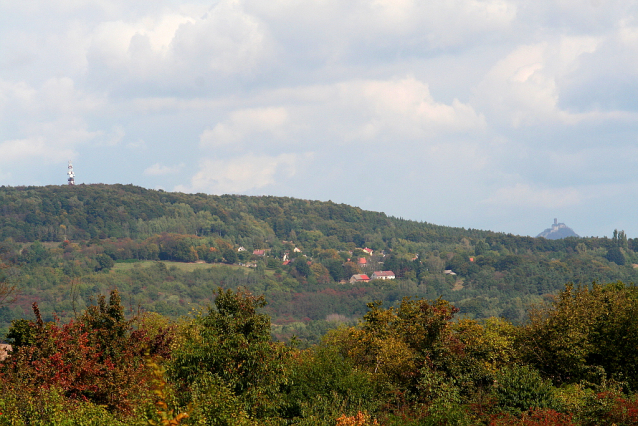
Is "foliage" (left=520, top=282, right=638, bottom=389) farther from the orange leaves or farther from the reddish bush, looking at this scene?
the reddish bush

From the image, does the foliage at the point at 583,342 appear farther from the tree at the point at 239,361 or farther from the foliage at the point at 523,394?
the tree at the point at 239,361

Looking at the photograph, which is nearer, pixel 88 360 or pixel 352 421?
pixel 352 421

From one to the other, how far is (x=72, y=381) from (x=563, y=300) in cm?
3313

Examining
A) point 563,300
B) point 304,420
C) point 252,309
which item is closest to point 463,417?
point 304,420

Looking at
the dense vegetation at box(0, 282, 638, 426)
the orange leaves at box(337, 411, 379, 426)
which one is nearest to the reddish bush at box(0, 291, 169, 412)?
the dense vegetation at box(0, 282, 638, 426)

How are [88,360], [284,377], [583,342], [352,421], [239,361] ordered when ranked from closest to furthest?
[352,421] < [239,361] < [284,377] < [88,360] < [583,342]

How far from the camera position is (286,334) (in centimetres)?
18488

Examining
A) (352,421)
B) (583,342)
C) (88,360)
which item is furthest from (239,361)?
(583,342)

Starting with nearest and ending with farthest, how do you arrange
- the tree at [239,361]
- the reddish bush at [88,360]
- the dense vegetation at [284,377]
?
the dense vegetation at [284,377]
the reddish bush at [88,360]
the tree at [239,361]

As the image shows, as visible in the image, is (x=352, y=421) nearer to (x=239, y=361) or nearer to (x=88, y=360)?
(x=239, y=361)

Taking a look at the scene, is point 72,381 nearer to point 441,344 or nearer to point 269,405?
point 269,405

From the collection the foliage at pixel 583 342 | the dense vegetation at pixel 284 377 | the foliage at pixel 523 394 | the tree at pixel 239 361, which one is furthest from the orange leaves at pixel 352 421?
the foliage at pixel 583 342

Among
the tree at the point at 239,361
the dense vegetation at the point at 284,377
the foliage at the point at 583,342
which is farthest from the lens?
the foliage at the point at 583,342

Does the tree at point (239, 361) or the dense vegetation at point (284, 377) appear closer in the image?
the dense vegetation at point (284, 377)
